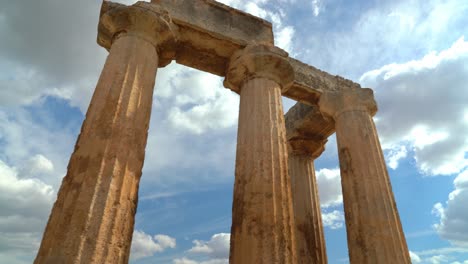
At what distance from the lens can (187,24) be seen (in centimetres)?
1287

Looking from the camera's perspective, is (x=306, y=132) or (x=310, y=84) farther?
(x=306, y=132)

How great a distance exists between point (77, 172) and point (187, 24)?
308 inches

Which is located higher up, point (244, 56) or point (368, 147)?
point (244, 56)

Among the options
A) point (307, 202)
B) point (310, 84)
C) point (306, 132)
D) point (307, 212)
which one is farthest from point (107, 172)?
point (306, 132)

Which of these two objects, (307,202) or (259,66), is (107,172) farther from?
(307,202)

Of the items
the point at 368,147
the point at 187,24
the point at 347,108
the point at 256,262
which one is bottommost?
the point at 256,262

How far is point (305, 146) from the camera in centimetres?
1944

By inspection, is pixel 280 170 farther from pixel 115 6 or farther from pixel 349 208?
pixel 115 6

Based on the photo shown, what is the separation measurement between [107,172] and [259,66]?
25.2ft

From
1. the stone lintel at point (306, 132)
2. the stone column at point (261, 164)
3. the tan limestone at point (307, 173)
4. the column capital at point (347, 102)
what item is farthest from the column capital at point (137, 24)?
the stone lintel at point (306, 132)

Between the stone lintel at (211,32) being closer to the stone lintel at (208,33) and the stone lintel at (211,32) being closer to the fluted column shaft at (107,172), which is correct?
the stone lintel at (208,33)

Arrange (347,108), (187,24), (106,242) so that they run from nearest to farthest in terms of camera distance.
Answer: (106,242), (187,24), (347,108)

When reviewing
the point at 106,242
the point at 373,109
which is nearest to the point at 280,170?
the point at 106,242

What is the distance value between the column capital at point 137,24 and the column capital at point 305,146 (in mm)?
10685
